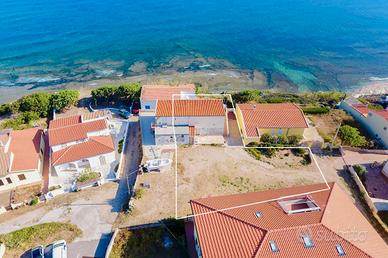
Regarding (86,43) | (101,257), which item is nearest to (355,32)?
(86,43)

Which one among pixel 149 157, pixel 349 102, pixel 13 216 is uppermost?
pixel 349 102

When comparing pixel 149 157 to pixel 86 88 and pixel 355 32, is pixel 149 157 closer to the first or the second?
pixel 86 88

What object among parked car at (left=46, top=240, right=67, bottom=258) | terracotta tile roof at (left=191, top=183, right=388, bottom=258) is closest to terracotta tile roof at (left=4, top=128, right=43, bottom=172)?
A: parked car at (left=46, top=240, right=67, bottom=258)

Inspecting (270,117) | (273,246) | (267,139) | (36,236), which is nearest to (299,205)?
(273,246)

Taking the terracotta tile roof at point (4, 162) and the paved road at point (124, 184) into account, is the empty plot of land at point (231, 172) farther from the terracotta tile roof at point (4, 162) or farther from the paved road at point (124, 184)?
the terracotta tile roof at point (4, 162)

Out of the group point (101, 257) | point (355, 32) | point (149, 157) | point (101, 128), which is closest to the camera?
point (101, 257)

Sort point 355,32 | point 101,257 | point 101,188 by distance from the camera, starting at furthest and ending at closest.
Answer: point 355,32 → point 101,188 → point 101,257

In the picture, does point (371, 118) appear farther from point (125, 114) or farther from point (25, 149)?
point (25, 149)
